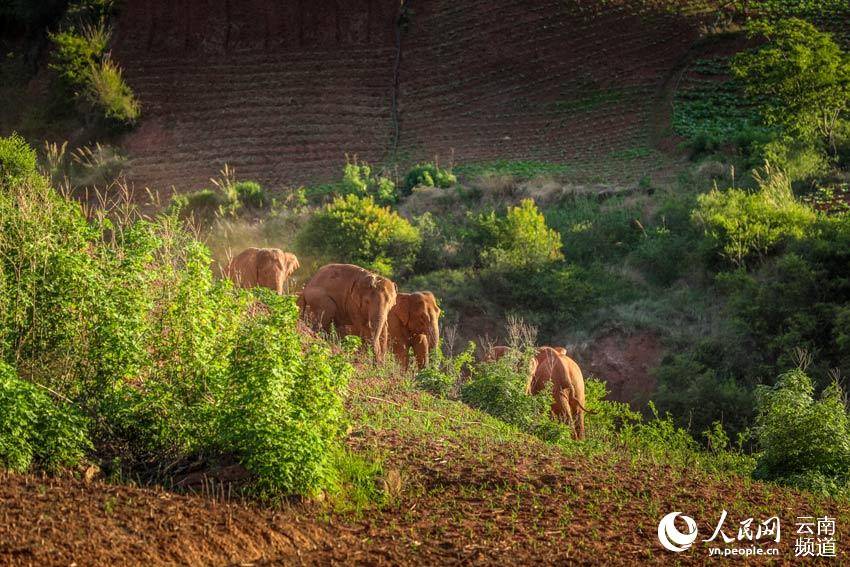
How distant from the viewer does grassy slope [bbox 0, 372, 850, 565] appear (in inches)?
332

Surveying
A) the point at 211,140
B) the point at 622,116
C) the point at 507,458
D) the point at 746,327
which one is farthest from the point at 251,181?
the point at 507,458

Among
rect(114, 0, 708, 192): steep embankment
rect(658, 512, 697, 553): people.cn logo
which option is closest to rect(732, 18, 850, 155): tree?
rect(114, 0, 708, 192): steep embankment

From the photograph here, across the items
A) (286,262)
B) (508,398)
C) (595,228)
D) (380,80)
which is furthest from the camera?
(380,80)

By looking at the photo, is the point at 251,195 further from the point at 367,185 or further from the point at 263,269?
the point at 263,269

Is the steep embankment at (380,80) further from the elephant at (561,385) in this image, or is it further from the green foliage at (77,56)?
the elephant at (561,385)

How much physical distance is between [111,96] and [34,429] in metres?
35.1

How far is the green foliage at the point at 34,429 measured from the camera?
9.18m

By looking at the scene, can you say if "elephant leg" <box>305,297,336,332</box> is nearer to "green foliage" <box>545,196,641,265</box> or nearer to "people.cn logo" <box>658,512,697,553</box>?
"people.cn logo" <box>658,512,697,553</box>

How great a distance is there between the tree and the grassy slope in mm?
22360

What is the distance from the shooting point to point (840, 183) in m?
29.4

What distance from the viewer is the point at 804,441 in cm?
1337

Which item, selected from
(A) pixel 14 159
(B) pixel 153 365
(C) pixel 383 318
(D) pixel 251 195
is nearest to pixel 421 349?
(C) pixel 383 318

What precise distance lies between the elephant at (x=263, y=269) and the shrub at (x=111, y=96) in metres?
24.5

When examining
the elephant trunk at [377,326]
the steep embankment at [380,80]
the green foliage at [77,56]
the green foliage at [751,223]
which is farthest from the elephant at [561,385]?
the green foliage at [77,56]
